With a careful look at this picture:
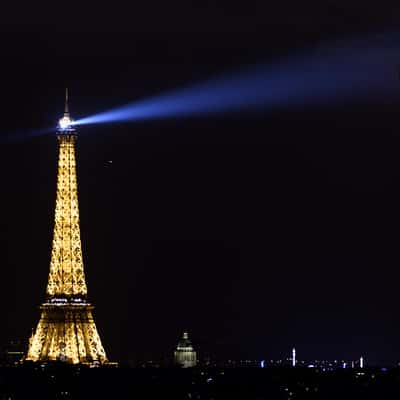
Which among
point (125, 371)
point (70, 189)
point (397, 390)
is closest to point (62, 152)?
point (70, 189)

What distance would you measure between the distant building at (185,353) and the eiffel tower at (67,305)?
160ft

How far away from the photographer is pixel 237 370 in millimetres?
149000

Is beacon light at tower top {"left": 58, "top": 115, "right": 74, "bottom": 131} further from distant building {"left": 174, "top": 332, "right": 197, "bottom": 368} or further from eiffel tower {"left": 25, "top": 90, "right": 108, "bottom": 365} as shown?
distant building {"left": 174, "top": 332, "right": 197, "bottom": 368}

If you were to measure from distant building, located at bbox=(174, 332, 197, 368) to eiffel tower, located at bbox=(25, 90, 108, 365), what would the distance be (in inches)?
1924

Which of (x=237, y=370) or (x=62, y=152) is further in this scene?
(x=237, y=370)

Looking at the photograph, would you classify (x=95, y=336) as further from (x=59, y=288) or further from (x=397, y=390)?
(x=397, y=390)

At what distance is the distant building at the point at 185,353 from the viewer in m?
182

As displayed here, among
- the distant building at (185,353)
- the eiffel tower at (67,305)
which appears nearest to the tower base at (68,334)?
the eiffel tower at (67,305)

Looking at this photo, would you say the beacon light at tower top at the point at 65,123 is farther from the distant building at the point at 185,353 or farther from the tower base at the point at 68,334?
the distant building at the point at 185,353

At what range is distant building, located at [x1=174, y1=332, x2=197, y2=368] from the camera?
596ft

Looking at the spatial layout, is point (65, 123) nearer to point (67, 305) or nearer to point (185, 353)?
point (67, 305)

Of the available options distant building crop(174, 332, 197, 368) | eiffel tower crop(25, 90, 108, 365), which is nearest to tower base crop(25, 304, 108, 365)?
eiffel tower crop(25, 90, 108, 365)

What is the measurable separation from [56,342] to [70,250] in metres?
4.47

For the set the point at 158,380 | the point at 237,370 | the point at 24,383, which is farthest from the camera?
the point at 237,370
